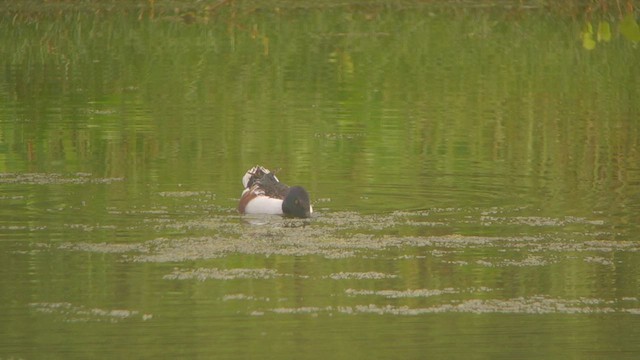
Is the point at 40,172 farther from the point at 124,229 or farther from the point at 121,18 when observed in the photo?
the point at 121,18

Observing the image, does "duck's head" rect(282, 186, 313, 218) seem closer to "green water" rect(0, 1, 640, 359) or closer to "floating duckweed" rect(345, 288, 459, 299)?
"green water" rect(0, 1, 640, 359)

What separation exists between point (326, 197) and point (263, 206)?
877 mm

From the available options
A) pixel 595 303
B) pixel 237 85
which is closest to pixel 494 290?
pixel 595 303

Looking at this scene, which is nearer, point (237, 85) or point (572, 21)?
point (237, 85)

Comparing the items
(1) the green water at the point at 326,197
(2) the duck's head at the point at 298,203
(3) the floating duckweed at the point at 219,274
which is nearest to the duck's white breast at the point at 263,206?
(1) the green water at the point at 326,197

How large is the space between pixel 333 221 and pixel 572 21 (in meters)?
16.7

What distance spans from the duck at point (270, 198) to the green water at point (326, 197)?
5.9 inches

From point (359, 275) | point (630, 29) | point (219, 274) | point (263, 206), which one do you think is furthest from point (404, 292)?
point (263, 206)

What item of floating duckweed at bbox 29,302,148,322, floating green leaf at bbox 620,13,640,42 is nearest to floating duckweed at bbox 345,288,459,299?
floating duckweed at bbox 29,302,148,322

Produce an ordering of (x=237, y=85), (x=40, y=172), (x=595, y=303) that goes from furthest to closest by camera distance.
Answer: (x=237, y=85), (x=40, y=172), (x=595, y=303)

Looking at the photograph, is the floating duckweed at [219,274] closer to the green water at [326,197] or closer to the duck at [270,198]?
the green water at [326,197]

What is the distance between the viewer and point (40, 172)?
1508cm

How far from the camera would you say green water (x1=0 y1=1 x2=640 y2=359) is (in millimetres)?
9422

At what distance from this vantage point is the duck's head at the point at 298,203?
496 inches
